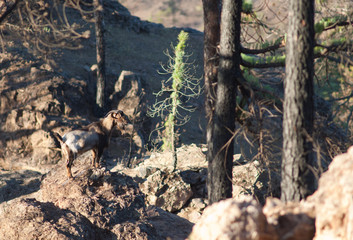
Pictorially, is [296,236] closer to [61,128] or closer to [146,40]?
[61,128]

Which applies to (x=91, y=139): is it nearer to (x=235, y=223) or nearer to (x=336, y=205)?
(x=235, y=223)

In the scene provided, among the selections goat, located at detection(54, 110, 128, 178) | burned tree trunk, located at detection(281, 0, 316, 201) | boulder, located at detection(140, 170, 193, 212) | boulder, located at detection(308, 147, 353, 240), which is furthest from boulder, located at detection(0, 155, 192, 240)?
boulder, located at detection(140, 170, 193, 212)

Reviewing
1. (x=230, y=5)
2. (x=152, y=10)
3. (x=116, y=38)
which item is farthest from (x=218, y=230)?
(x=152, y=10)

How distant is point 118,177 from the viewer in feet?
24.9

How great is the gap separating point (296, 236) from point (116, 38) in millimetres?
26260

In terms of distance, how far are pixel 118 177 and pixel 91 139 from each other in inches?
51.3

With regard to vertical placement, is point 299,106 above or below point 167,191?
above

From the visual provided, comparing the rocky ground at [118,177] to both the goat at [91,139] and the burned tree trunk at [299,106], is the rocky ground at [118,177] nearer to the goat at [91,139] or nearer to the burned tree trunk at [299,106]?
the goat at [91,139]

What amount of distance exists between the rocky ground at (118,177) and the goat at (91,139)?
0.35 m

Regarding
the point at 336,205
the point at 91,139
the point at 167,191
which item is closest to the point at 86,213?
the point at 91,139

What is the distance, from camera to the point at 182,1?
319 ft

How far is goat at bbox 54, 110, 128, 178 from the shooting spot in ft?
27.1

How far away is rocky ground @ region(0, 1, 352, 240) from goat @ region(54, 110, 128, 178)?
35 cm

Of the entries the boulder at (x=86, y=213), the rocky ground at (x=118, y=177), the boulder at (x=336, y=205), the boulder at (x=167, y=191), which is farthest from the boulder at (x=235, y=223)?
the boulder at (x=167, y=191)
